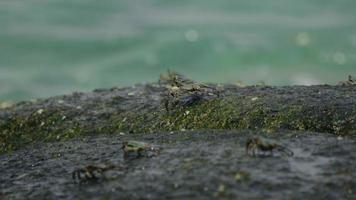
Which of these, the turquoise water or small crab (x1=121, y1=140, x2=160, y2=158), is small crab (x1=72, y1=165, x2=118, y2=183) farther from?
the turquoise water

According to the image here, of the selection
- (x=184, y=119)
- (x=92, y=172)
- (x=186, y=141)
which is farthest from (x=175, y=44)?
(x=92, y=172)

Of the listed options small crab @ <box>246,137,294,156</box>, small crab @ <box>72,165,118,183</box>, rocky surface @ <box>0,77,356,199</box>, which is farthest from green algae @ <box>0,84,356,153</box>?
small crab @ <box>72,165,118,183</box>

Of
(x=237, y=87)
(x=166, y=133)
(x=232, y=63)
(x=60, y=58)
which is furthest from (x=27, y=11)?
(x=166, y=133)

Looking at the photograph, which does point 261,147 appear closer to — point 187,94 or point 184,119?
point 184,119

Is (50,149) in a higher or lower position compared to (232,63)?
lower

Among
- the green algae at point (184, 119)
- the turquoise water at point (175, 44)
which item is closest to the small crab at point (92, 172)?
the green algae at point (184, 119)

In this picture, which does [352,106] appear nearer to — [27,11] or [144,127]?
[144,127]

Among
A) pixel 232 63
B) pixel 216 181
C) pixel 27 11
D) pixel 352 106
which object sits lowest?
pixel 216 181
